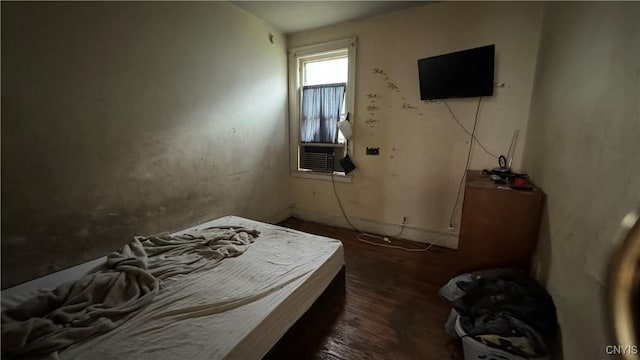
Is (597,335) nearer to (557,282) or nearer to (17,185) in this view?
(557,282)

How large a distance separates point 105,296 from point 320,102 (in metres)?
2.97

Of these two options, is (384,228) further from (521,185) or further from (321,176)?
(521,185)

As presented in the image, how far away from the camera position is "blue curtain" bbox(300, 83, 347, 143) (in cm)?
329

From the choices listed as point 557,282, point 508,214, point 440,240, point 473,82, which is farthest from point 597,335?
point 473,82

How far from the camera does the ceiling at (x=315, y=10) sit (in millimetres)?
2633

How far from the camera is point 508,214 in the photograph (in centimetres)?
168

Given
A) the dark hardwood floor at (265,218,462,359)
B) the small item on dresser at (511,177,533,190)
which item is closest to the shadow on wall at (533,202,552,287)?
the small item on dresser at (511,177,533,190)

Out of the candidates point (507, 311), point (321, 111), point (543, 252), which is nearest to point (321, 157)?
point (321, 111)

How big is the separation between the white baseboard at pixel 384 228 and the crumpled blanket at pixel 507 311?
51.2 inches

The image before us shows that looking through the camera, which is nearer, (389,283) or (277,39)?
(389,283)

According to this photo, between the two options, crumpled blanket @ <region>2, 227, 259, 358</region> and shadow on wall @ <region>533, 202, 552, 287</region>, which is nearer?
crumpled blanket @ <region>2, 227, 259, 358</region>

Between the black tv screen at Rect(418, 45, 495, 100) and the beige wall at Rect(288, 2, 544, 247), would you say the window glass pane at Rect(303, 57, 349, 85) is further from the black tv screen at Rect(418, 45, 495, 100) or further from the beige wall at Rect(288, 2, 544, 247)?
the black tv screen at Rect(418, 45, 495, 100)

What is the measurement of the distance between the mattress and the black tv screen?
82.9 inches

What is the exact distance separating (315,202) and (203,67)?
2243 millimetres
